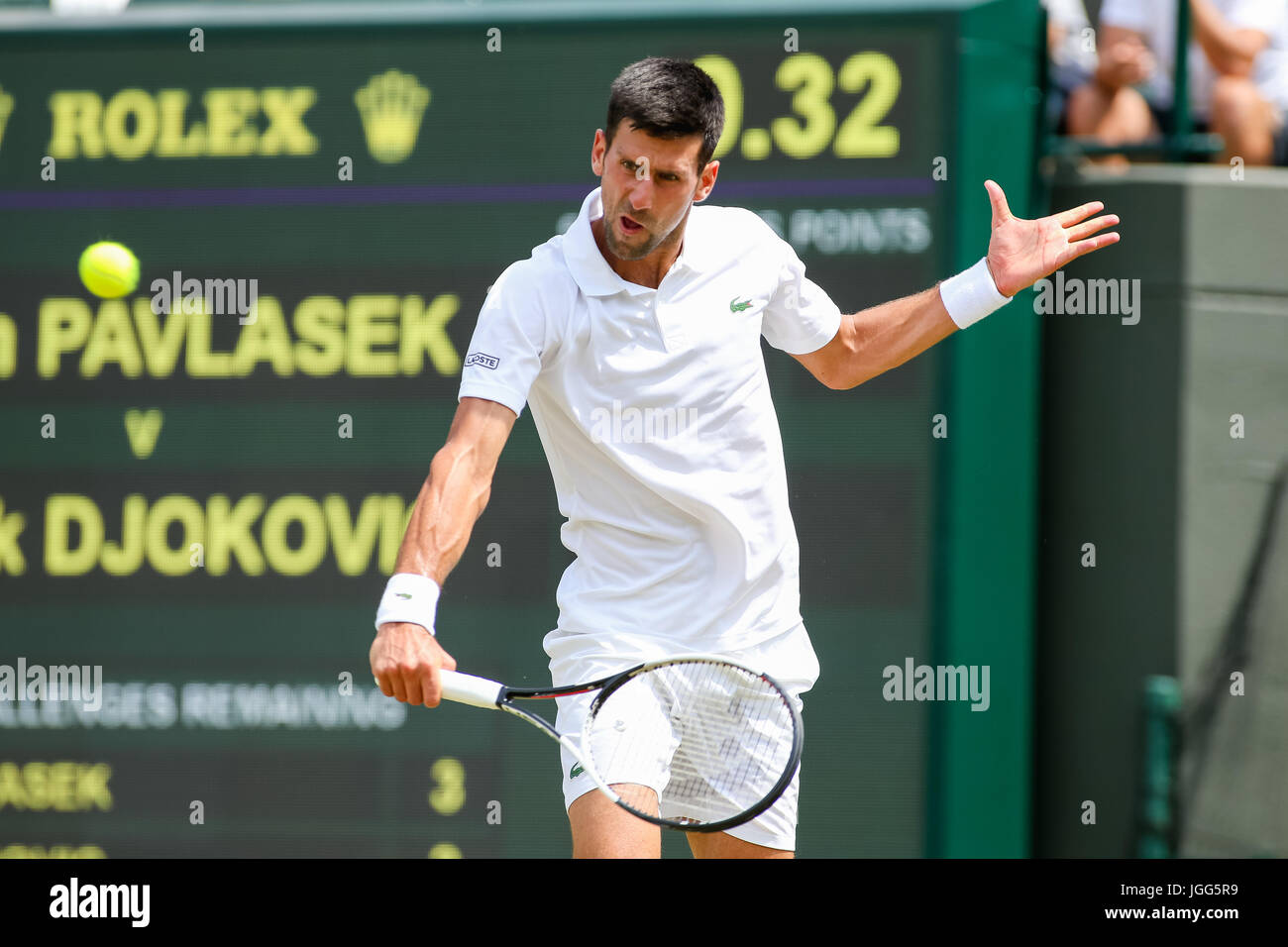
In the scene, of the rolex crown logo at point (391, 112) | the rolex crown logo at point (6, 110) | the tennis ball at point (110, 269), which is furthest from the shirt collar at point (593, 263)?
the rolex crown logo at point (6, 110)

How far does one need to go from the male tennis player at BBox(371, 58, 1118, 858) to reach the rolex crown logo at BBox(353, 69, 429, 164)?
1.15 metres

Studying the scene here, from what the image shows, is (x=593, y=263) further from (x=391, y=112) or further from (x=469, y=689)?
(x=391, y=112)

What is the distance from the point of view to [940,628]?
401 centimetres

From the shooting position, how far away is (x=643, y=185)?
291 centimetres

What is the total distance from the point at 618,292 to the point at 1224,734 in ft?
6.92

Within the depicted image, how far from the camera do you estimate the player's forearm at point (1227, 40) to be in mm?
4383

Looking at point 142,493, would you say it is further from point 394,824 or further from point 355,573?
point 394,824

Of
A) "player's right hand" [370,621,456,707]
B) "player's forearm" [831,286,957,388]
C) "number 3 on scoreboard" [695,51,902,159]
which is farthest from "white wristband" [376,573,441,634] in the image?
"number 3 on scoreboard" [695,51,902,159]

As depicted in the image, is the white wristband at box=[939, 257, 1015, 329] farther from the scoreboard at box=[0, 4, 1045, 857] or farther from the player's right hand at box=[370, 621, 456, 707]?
the player's right hand at box=[370, 621, 456, 707]

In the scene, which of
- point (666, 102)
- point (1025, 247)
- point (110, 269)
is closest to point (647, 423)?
point (666, 102)

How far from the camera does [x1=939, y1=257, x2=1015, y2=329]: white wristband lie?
3254mm

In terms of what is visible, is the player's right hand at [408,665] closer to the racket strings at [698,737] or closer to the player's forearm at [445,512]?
the player's forearm at [445,512]

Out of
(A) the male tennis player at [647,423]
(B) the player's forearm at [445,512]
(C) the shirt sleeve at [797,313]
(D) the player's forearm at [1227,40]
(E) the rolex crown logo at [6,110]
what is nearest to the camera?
(B) the player's forearm at [445,512]

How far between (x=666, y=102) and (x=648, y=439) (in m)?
0.58
